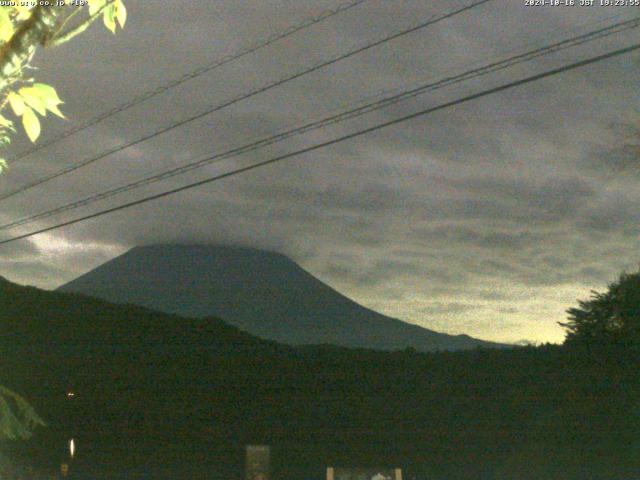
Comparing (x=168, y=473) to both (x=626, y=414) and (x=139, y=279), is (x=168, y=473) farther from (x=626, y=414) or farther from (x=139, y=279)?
(x=139, y=279)

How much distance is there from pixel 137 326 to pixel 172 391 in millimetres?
5585

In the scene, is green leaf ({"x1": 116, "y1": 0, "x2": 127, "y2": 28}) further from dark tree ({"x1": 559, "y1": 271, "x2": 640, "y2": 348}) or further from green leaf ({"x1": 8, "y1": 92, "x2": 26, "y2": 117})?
dark tree ({"x1": 559, "y1": 271, "x2": 640, "y2": 348})

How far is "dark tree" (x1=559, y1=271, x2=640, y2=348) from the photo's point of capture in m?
31.1

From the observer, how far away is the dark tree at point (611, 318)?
102 feet

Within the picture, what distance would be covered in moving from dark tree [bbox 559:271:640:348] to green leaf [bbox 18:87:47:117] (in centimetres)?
3126

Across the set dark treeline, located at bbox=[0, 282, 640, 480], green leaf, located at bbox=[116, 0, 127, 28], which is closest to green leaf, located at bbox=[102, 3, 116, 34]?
green leaf, located at bbox=[116, 0, 127, 28]

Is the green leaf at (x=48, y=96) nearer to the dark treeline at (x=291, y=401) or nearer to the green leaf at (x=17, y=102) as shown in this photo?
the green leaf at (x=17, y=102)

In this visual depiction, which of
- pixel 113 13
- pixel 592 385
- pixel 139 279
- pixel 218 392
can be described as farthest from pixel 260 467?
pixel 139 279

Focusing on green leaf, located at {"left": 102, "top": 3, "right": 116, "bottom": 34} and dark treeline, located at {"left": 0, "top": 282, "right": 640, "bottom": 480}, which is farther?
dark treeline, located at {"left": 0, "top": 282, "right": 640, "bottom": 480}

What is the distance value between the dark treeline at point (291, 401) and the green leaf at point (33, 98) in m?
30.1

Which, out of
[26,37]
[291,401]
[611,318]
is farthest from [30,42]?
[291,401]

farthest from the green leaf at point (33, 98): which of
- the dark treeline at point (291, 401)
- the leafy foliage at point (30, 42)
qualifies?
the dark treeline at point (291, 401)

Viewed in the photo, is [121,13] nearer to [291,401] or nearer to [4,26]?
[4,26]

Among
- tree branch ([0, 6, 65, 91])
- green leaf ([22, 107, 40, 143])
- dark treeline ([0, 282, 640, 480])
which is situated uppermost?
dark treeline ([0, 282, 640, 480])
